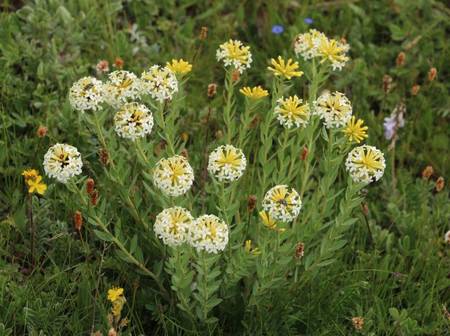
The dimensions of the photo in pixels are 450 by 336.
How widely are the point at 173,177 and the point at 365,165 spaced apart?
595 millimetres

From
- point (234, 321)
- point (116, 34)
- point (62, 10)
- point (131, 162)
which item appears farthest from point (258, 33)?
point (234, 321)

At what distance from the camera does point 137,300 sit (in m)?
2.80

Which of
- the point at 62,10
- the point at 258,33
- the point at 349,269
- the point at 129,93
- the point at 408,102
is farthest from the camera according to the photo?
the point at 258,33

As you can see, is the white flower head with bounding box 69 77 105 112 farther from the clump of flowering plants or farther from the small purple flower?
the small purple flower

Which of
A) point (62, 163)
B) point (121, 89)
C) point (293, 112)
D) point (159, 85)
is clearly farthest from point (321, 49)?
point (62, 163)

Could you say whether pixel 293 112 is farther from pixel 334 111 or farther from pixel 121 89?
pixel 121 89

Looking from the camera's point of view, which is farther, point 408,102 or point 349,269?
point 408,102

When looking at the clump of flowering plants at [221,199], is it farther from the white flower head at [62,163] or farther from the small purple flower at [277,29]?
the small purple flower at [277,29]

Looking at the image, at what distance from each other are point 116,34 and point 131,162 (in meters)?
0.99

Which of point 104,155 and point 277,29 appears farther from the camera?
point 277,29

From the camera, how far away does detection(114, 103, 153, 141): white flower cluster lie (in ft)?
7.55

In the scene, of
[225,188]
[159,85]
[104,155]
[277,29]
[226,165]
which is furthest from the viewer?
[277,29]

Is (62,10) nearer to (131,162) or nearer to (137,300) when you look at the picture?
(131,162)

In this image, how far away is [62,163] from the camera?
7.52 feet
